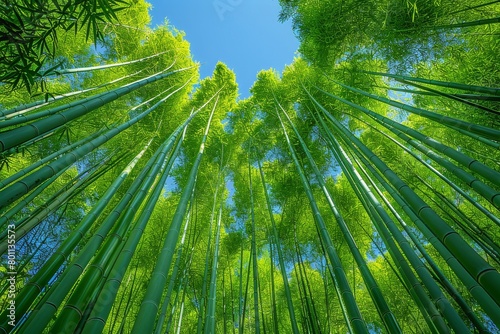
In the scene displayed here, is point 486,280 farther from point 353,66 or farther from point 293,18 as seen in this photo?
point 293,18

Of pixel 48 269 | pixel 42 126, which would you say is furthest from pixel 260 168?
pixel 42 126

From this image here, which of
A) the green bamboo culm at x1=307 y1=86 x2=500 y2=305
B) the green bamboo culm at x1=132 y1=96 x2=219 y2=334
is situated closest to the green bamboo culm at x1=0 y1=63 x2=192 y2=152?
the green bamboo culm at x1=132 y1=96 x2=219 y2=334

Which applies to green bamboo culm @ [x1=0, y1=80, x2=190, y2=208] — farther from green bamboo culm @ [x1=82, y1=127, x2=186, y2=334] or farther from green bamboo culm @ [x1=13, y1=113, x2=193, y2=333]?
green bamboo culm @ [x1=82, y1=127, x2=186, y2=334]

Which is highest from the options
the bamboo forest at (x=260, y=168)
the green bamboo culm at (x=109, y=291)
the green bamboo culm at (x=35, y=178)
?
the bamboo forest at (x=260, y=168)

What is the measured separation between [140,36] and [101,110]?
5.20 ft

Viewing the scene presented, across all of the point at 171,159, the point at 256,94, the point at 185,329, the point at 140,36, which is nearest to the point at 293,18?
the point at 256,94

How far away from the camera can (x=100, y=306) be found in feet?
3.13

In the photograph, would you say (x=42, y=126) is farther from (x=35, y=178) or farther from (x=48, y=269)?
(x=48, y=269)

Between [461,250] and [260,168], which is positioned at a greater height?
[260,168]

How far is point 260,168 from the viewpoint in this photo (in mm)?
3732

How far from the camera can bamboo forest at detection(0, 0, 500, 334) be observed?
4.57ft

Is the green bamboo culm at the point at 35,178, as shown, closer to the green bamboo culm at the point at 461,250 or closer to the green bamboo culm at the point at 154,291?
the green bamboo culm at the point at 154,291

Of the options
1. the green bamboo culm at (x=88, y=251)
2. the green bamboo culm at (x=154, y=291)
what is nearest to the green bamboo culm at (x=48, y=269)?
the green bamboo culm at (x=88, y=251)

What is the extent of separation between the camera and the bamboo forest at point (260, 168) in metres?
1.39
